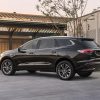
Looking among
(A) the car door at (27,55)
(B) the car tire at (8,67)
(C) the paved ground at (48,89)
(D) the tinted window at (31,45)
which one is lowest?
(C) the paved ground at (48,89)

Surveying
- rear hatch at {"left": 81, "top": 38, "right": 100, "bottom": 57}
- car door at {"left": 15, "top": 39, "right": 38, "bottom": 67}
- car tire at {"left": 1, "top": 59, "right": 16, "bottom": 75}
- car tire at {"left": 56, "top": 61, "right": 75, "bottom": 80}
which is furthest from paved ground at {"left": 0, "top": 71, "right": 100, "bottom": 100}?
car tire at {"left": 1, "top": 59, "right": 16, "bottom": 75}

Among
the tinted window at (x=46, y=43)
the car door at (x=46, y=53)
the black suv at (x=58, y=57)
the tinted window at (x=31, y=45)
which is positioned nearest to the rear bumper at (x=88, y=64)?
the black suv at (x=58, y=57)

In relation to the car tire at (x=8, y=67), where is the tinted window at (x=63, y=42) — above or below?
above

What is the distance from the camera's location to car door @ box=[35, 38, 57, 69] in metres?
14.9

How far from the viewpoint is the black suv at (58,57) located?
14.2 m

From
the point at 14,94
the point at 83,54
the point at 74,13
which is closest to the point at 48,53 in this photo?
the point at 83,54

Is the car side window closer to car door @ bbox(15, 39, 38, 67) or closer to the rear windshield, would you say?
car door @ bbox(15, 39, 38, 67)

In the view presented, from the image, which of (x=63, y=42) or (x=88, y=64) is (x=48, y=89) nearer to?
(x=88, y=64)

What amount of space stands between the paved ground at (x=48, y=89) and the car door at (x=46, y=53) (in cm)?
71

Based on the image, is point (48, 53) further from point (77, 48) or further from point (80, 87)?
point (80, 87)

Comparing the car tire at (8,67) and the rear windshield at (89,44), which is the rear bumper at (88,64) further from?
the car tire at (8,67)

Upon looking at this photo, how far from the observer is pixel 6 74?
16.3 metres

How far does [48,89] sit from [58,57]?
9.69 ft

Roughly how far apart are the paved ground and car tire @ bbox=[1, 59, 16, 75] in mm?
1885
